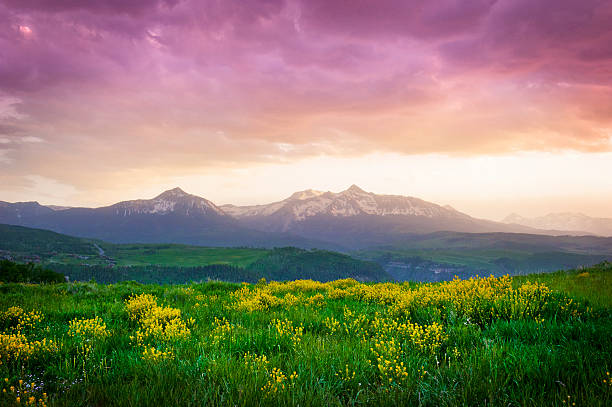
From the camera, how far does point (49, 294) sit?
11273mm

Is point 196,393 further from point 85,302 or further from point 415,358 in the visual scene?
point 85,302

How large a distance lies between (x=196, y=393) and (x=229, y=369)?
24.8 inches

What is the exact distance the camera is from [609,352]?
14.4 feet

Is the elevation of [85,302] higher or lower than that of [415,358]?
lower

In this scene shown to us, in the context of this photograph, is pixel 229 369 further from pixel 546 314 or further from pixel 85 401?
pixel 546 314

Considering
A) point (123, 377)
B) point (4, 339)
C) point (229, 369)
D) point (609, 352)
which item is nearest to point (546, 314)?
point (609, 352)

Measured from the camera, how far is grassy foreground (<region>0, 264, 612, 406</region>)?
3.71 meters

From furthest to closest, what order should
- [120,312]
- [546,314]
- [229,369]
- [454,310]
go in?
[120,312] → [454,310] → [546,314] → [229,369]

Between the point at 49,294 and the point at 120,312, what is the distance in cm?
523

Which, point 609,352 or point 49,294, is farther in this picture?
point 49,294

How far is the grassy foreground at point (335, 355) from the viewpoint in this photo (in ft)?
12.2

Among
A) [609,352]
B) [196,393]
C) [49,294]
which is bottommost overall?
[49,294]

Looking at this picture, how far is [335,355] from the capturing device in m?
4.93

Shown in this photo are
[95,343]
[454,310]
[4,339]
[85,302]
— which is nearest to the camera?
[4,339]
